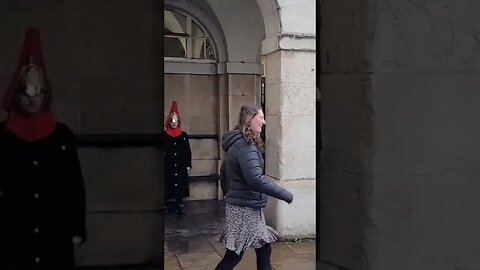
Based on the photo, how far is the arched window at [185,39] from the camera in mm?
10633

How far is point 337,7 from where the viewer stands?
2051 mm

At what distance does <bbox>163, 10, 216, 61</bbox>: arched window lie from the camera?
10.6 metres

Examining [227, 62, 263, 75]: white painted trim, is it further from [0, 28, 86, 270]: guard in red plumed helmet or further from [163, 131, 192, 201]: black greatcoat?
[0, 28, 86, 270]: guard in red plumed helmet

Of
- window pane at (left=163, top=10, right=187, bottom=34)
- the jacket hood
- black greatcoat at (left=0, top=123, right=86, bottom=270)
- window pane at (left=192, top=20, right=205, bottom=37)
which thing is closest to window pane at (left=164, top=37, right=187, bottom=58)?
window pane at (left=163, top=10, right=187, bottom=34)

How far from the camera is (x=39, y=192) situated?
8.13ft

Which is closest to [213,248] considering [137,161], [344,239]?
[137,161]

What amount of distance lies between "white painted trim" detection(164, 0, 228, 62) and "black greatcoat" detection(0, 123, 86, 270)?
782 centimetres

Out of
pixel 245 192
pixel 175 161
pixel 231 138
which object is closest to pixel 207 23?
pixel 175 161

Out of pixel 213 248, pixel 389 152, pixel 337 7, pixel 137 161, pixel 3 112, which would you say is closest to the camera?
pixel 389 152

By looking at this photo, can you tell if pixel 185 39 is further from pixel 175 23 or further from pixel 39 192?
pixel 39 192

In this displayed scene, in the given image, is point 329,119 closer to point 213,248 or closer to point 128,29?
point 128,29

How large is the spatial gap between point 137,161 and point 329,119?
3.00 feet

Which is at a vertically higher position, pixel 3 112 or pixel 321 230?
pixel 3 112

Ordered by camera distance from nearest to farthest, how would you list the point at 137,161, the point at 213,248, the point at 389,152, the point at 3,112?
the point at 389,152 → the point at 3,112 → the point at 137,161 → the point at 213,248
